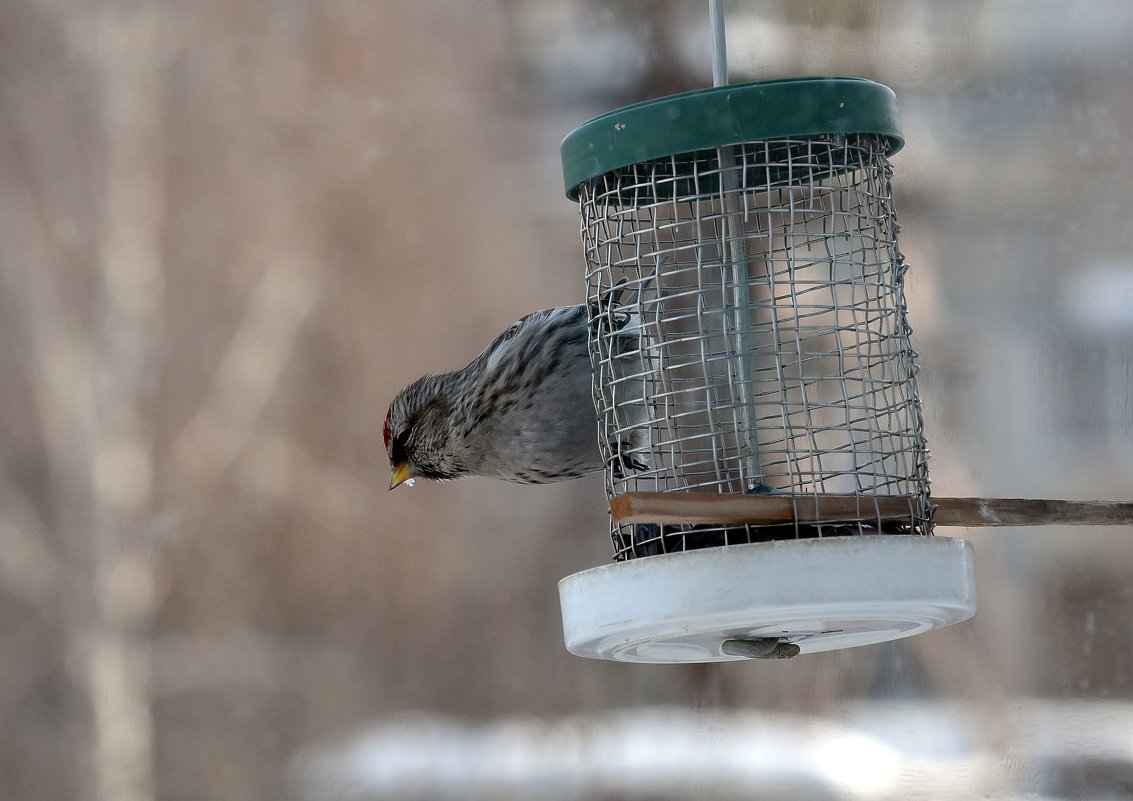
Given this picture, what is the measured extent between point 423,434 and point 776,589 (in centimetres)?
128

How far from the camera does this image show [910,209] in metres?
3.35

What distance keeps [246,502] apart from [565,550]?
50.4 inches

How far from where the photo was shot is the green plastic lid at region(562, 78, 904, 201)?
1.33 metres

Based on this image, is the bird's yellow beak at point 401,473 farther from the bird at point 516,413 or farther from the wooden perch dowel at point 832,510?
the wooden perch dowel at point 832,510

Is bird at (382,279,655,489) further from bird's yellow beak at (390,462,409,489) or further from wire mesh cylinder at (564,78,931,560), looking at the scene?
wire mesh cylinder at (564,78,931,560)

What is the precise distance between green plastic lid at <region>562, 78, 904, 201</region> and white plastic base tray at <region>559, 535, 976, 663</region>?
1.50 ft

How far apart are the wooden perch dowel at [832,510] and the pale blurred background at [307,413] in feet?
7.38

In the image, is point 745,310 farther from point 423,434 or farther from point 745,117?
point 423,434

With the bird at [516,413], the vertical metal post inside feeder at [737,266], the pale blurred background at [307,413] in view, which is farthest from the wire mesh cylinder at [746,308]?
the pale blurred background at [307,413]

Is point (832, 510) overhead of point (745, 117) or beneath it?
beneath

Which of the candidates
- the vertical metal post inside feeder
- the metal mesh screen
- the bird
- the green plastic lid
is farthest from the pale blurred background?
the green plastic lid

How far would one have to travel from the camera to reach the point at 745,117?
4.35 ft

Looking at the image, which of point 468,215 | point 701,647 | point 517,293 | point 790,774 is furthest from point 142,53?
point 701,647

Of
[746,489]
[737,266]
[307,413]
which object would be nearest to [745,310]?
[737,266]
